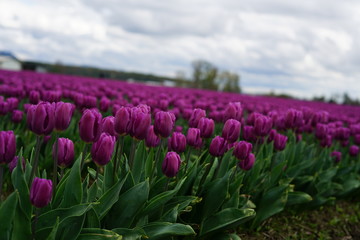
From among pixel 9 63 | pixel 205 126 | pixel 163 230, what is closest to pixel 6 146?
pixel 163 230

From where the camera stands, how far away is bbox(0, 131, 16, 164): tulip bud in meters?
1.68

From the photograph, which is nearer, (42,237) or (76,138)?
(42,237)

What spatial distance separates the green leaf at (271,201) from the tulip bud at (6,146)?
249 centimetres

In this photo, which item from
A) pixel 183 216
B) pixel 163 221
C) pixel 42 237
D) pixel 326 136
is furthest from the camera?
pixel 326 136

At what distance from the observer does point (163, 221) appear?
243 centimetres

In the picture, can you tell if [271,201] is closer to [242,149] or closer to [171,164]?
[242,149]

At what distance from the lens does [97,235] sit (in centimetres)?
194

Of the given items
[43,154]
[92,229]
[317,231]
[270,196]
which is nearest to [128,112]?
[92,229]

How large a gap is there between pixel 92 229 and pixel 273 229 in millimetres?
2384

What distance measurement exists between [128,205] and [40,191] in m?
0.68

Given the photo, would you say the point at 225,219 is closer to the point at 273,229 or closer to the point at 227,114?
the point at 227,114

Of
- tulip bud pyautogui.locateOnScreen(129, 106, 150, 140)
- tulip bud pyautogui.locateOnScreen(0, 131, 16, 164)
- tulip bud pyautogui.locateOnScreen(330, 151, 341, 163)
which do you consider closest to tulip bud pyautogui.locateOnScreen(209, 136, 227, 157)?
tulip bud pyautogui.locateOnScreen(129, 106, 150, 140)

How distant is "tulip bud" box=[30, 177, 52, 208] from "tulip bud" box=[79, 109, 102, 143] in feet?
1.16

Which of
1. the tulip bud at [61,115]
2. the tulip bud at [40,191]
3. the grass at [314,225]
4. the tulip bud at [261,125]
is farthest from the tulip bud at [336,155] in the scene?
the tulip bud at [40,191]
